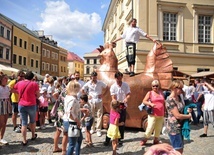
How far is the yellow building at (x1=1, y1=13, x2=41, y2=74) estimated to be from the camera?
133 feet

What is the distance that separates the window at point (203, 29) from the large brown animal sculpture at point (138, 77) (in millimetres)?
15128

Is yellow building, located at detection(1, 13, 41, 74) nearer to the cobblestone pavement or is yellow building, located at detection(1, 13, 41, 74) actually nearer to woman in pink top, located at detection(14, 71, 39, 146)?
the cobblestone pavement

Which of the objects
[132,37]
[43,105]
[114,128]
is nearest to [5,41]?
[43,105]

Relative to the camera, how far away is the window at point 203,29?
22047mm

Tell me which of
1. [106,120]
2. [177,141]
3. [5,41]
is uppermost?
[5,41]

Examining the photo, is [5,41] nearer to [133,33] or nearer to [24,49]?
[24,49]

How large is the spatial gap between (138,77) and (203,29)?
16.2 metres

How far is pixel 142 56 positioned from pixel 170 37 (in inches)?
120

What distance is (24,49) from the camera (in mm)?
44094

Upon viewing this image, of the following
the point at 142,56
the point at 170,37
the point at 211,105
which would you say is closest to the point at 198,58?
the point at 170,37

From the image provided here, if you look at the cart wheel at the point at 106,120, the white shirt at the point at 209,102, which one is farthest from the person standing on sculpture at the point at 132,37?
the white shirt at the point at 209,102

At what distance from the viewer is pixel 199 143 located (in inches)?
263

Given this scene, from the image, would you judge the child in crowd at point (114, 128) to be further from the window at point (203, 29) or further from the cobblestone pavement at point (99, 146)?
the window at point (203, 29)

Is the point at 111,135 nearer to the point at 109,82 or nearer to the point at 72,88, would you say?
the point at 72,88
